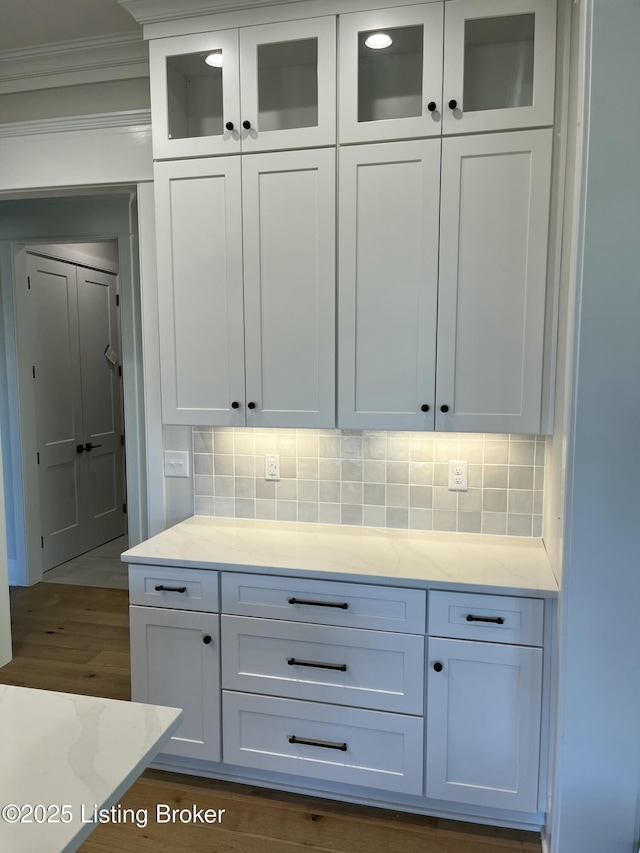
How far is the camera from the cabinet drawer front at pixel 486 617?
6.11ft

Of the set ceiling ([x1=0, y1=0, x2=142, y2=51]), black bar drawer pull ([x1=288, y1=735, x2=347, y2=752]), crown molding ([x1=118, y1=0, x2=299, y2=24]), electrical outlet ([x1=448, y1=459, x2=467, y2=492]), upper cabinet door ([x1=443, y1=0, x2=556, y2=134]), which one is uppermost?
ceiling ([x1=0, y1=0, x2=142, y2=51])

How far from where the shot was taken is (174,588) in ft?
7.04

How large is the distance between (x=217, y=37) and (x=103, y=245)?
334 cm

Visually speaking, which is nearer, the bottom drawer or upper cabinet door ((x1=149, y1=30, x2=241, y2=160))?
the bottom drawer

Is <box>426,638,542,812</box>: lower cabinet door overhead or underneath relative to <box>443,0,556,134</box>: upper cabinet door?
underneath

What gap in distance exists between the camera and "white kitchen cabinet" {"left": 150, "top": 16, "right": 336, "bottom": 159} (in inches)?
81.8

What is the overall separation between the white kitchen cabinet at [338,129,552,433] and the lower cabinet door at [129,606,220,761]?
102 cm

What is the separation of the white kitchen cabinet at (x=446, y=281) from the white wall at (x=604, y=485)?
40 centimetres

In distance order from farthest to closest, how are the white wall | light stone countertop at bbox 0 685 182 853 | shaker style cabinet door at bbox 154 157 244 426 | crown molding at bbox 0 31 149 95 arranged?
crown molding at bbox 0 31 149 95 < shaker style cabinet door at bbox 154 157 244 426 < the white wall < light stone countertop at bbox 0 685 182 853

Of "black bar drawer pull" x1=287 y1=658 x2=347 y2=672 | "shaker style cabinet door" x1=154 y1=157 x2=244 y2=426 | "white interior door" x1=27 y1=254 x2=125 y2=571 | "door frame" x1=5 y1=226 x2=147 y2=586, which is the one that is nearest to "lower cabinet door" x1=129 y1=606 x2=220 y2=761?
"black bar drawer pull" x1=287 y1=658 x2=347 y2=672

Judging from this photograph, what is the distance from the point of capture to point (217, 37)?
2.14 m

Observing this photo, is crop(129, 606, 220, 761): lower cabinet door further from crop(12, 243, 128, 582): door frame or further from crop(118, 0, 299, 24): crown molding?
crop(12, 243, 128, 582): door frame

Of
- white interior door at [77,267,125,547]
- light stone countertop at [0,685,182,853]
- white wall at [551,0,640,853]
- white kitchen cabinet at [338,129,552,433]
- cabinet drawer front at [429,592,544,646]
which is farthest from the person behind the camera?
white interior door at [77,267,125,547]

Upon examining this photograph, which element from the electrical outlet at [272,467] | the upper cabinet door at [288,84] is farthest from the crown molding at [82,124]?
the electrical outlet at [272,467]
